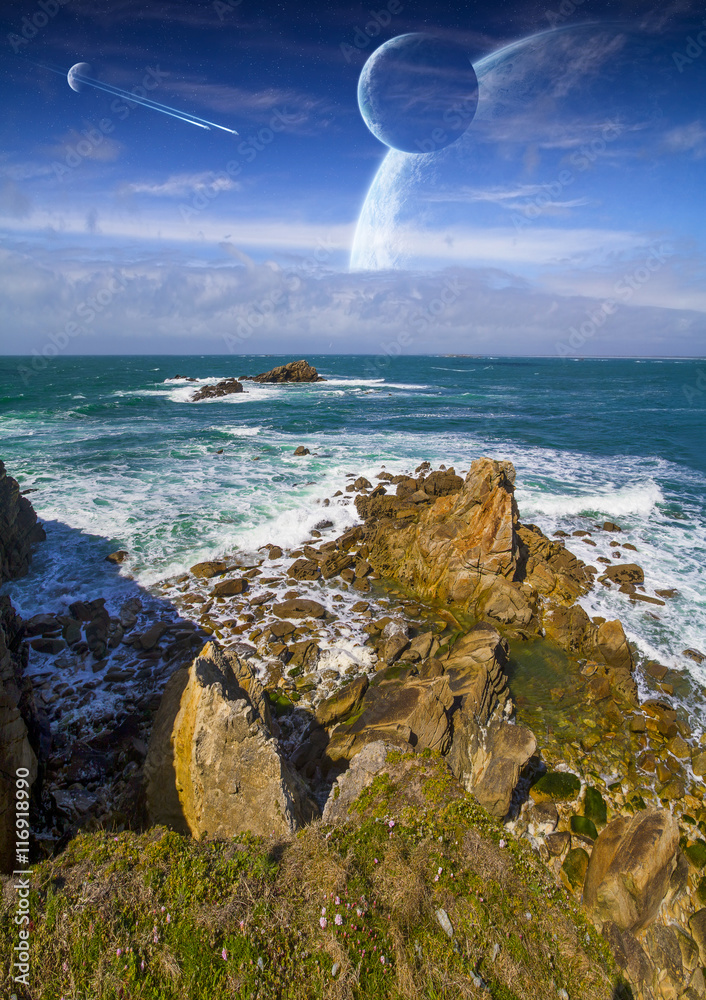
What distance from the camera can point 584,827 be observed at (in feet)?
27.0

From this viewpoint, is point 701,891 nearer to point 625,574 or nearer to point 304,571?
point 625,574

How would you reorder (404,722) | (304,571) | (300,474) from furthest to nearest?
(300,474) → (304,571) → (404,722)

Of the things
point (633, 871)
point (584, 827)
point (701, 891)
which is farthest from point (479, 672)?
point (701, 891)

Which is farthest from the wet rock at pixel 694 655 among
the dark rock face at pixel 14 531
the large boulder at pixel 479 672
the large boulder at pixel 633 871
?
the dark rock face at pixel 14 531

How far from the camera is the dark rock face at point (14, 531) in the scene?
51.3 ft

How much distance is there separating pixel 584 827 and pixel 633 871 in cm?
→ 165

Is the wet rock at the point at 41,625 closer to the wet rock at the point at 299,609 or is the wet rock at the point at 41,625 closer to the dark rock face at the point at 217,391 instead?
the wet rock at the point at 299,609

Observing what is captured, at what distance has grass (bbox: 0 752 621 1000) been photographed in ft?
14.5

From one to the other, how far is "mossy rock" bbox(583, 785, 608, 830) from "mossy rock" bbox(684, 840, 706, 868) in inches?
50.9

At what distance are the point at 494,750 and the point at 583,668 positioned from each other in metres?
4.98

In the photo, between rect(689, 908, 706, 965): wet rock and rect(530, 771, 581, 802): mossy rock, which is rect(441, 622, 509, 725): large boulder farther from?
rect(689, 908, 706, 965): wet rock

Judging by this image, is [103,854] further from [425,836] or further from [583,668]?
[583,668]

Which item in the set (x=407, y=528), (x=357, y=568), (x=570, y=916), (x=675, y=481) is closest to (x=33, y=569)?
(x=357, y=568)

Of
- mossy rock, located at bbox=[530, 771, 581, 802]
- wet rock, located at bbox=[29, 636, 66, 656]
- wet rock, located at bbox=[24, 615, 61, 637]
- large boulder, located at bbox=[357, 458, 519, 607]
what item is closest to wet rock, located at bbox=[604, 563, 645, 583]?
large boulder, located at bbox=[357, 458, 519, 607]
